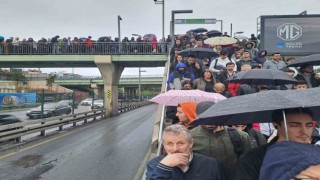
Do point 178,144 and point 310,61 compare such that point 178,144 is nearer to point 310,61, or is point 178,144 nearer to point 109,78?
point 310,61

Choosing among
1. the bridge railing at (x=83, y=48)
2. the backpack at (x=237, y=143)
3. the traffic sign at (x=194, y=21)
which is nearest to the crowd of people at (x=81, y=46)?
the bridge railing at (x=83, y=48)

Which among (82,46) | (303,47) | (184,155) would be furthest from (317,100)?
(82,46)

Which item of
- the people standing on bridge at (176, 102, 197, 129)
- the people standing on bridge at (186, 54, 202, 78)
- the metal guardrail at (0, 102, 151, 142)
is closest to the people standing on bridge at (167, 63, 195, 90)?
the people standing on bridge at (186, 54, 202, 78)

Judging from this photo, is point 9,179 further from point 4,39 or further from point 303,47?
point 4,39

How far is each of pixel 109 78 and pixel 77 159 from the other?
23030 mm

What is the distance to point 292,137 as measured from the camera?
2.31 meters

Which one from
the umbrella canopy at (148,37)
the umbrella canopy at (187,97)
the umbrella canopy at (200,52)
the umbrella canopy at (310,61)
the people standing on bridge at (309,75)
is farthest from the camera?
the umbrella canopy at (148,37)

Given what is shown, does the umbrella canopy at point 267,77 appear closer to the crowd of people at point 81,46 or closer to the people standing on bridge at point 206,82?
the people standing on bridge at point 206,82

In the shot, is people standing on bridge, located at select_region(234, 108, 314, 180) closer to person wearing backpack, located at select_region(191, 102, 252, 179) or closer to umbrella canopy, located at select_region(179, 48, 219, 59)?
person wearing backpack, located at select_region(191, 102, 252, 179)

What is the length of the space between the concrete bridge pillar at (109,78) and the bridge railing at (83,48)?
2.52 feet

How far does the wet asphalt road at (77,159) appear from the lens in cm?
890

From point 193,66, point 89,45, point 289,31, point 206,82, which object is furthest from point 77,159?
point 89,45

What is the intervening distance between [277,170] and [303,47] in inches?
762

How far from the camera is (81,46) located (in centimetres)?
3253
